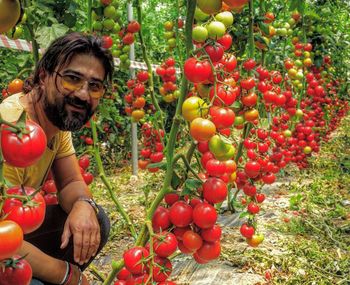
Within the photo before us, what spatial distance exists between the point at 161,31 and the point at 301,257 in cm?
527

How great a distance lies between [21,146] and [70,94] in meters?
1.02

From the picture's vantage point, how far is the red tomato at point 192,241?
113cm

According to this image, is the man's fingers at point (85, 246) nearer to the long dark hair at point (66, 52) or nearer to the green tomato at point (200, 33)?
the long dark hair at point (66, 52)

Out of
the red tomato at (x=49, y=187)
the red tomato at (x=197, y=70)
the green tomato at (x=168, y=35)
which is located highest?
the red tomato at (x=197, y=70)

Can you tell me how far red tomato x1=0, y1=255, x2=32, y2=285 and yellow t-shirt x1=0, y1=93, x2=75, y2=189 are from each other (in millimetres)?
621

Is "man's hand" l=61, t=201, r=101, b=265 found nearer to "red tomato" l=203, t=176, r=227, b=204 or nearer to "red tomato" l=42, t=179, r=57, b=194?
"red tomato" l=42, t=179, r=57, b=194

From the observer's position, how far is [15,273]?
1.91ft

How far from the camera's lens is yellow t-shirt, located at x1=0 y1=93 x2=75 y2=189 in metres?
1.36

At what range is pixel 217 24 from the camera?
109 centimetres

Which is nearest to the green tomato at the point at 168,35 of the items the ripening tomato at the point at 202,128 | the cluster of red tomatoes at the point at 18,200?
the ripening tomato at the point at 202,128

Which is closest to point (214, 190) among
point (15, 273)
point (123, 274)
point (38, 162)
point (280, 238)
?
point (123, 274)

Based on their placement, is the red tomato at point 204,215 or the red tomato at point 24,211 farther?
the red tomato at point 204,215

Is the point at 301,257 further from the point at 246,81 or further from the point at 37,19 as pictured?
the point at 37,19

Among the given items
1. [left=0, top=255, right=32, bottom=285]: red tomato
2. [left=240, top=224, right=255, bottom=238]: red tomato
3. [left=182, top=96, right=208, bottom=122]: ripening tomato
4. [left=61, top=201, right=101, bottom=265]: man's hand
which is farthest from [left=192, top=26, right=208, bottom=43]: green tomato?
[left=240, top=224, right=255, bottom=238]: red tomato
